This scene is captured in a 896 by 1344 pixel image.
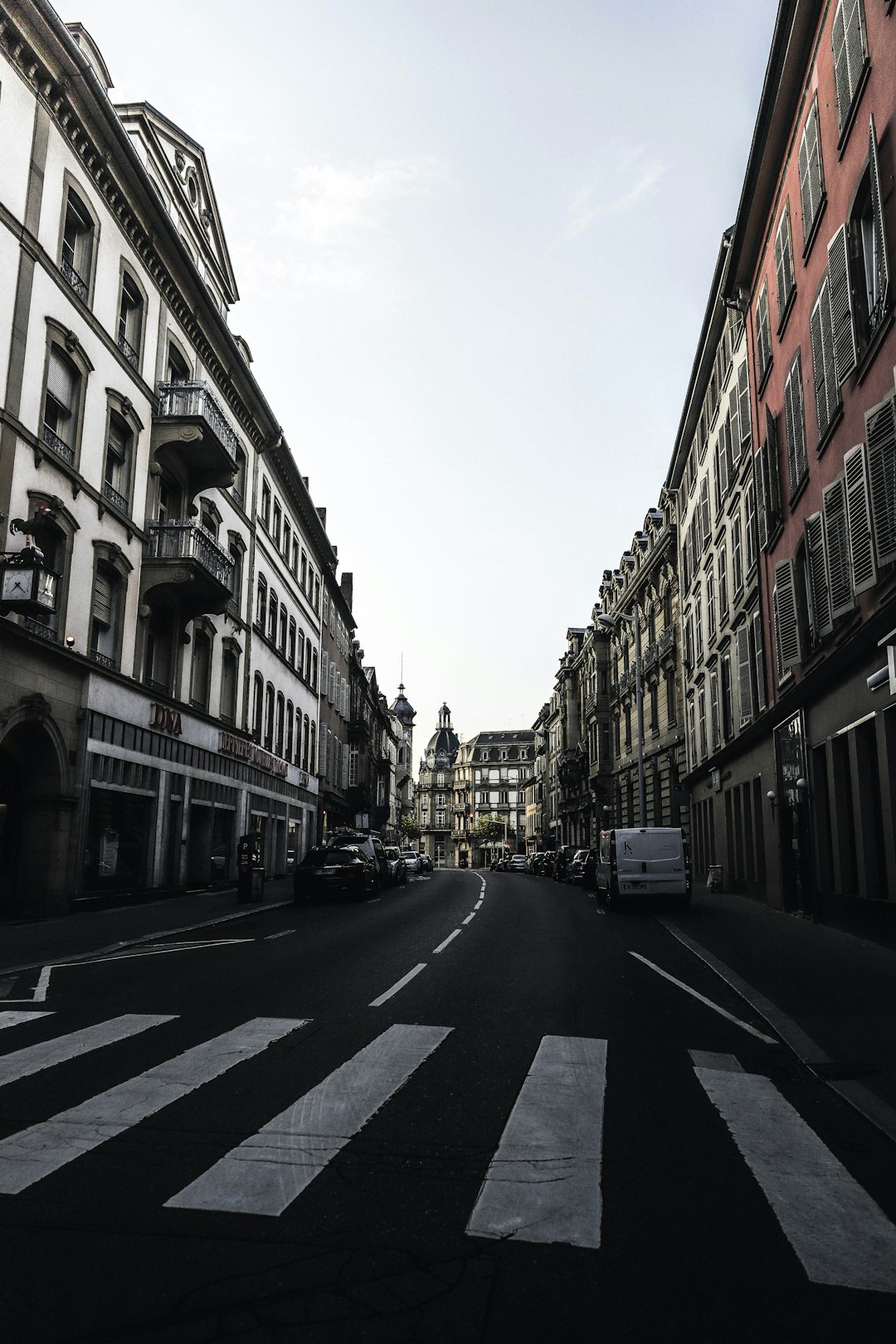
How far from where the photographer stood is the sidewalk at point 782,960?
7.47 meters

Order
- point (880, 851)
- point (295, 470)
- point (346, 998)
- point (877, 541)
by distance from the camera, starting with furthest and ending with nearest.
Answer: point (295, 470) < point (880, 851) < point (877, 541) < point (346, 998)

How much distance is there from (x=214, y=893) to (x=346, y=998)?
20209mm

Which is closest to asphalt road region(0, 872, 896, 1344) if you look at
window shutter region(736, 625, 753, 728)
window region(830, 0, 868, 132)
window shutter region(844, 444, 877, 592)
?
window shutter region(844, 444, 877, 592)

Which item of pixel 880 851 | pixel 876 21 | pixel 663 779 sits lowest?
pixel 880 851

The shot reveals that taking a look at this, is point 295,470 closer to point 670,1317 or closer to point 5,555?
point 5,555

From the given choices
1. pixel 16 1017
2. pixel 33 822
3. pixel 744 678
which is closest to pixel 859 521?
pixel 744 678

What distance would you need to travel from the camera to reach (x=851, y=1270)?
3.75 m

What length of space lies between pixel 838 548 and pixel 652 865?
9.03 m

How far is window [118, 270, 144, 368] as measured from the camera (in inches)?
958

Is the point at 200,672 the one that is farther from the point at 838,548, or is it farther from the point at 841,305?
the point at 841,305

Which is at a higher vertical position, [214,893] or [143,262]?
[143,262]

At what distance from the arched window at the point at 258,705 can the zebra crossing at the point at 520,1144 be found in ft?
95.4

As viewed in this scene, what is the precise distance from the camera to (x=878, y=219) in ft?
48.0

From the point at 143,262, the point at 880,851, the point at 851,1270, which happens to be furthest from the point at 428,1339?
the point at 143,262
